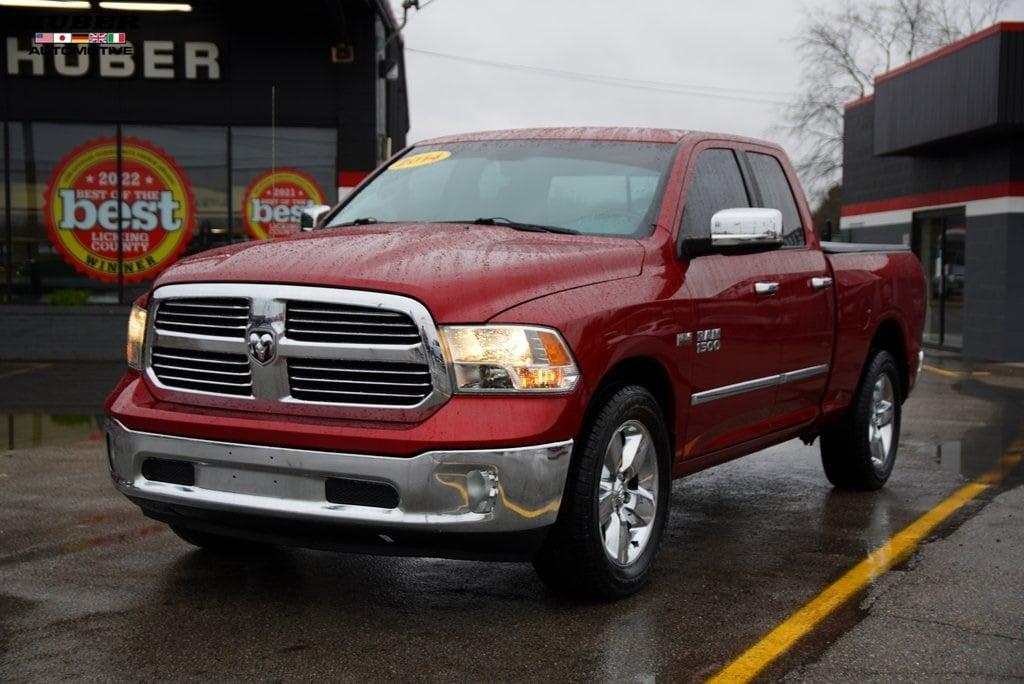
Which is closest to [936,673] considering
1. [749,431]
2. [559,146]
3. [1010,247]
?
[749,431]

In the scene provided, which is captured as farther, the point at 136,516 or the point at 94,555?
the point at 136,516

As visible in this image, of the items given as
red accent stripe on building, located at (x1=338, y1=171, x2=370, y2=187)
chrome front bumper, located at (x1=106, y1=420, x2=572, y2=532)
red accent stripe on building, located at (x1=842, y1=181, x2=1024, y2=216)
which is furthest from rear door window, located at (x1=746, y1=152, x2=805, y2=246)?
red accent stripe on building, located at (x1=842, y1=181, x2=1024, y2=216)

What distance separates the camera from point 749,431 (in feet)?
20.5

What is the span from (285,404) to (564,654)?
1.30 meters

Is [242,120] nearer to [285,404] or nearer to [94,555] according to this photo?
[94,555]

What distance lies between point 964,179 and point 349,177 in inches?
392

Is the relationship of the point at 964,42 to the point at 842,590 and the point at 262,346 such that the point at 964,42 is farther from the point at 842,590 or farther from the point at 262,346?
the point at 262,346

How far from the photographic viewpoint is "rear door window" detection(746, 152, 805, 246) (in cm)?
689

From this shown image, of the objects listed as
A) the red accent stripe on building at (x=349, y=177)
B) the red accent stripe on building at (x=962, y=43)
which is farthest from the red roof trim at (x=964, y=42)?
the red accent stripe on building at (x=349, y=177)

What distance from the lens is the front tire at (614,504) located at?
4.77 m

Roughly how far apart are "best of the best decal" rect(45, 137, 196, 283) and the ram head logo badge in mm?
12317

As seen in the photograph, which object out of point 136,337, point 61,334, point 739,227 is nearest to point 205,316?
→ point 136,337

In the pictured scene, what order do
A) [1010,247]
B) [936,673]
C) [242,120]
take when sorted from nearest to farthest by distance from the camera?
1. [936,673]
2. [242,120]
3. [1010,247]

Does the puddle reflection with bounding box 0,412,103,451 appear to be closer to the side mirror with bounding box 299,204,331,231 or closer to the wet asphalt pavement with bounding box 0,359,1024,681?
the wet asphalt pavement with bounding box 0,359,1024,681
